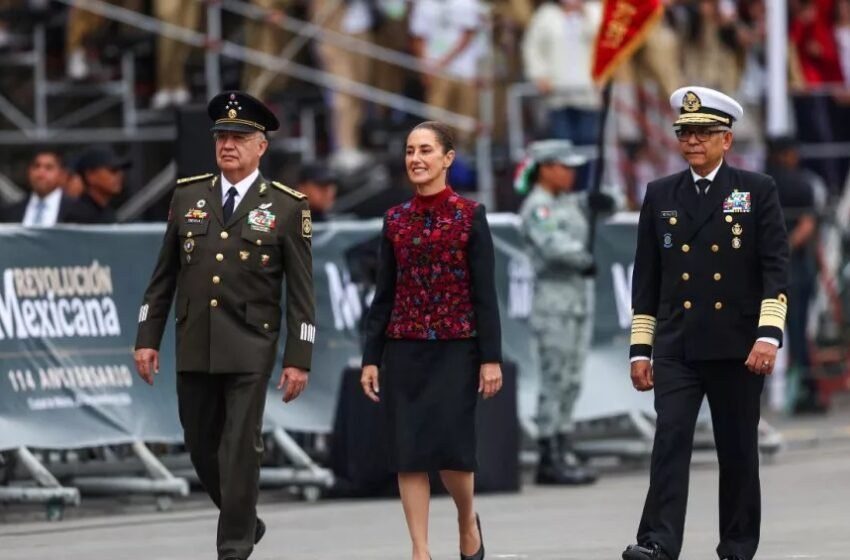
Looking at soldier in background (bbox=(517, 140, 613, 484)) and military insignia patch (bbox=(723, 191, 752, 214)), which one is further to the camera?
soldier in background (bbox=(517, 140, 613, 484))

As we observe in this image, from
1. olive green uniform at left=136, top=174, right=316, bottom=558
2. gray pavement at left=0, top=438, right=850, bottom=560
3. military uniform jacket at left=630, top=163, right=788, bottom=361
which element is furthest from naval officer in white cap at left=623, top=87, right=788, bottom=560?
olive green uniform at left=136, top=174, right=316, bottom=558

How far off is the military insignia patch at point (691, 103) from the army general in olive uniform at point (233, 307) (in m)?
1.73

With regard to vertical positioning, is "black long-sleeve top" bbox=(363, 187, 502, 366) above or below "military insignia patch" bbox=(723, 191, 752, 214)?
below

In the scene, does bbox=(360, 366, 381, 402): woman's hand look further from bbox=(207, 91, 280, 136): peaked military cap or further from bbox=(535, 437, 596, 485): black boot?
bbox=(535, 437, 596, 485): black boot

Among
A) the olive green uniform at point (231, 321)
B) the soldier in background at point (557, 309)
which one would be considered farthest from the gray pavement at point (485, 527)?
the olive green uniform at point (231, 321)

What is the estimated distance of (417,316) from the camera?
9797 mm

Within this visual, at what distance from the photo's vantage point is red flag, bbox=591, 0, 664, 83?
1528cm

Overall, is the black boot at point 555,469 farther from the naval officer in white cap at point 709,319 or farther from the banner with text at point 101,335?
the naval officer in white cap at point 709,319

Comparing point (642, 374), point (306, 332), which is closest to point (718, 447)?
point (642, 374)

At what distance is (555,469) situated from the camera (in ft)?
47.9

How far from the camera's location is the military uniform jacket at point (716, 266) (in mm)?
9633

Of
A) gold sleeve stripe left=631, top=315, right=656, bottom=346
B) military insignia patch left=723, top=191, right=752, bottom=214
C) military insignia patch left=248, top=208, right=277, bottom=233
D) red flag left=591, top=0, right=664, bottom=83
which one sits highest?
red flag left=591, top=0, right=664, bottom=83

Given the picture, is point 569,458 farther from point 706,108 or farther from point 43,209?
point 706,108

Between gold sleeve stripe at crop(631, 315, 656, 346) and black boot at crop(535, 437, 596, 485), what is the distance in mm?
4787
